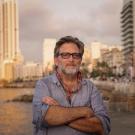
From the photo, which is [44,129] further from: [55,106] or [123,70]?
[123,70]

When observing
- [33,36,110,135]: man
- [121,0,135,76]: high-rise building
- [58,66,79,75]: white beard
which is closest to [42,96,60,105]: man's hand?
[33,36,110,135]: man

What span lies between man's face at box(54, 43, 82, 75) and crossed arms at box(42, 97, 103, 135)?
1.05 feet

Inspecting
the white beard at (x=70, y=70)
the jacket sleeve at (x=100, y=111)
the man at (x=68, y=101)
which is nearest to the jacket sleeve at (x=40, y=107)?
the man at (x=68, y=101)

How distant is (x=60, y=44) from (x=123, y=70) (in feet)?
485

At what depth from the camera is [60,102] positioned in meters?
4.01

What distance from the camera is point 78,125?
388 cm

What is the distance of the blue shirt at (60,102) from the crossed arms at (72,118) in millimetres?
49

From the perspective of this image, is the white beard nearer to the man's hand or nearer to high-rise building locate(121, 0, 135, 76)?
the man's hand

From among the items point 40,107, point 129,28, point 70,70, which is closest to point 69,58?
point 70,70

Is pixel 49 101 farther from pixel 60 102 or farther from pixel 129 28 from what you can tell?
pixel 129 28

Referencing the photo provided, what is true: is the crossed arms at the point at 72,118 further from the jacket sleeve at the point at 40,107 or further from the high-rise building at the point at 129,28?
the high-rise building at the point at 129,28

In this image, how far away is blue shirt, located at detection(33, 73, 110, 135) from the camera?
12.9ft

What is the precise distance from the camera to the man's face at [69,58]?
13.4 ft

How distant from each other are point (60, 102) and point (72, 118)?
0.21 m
